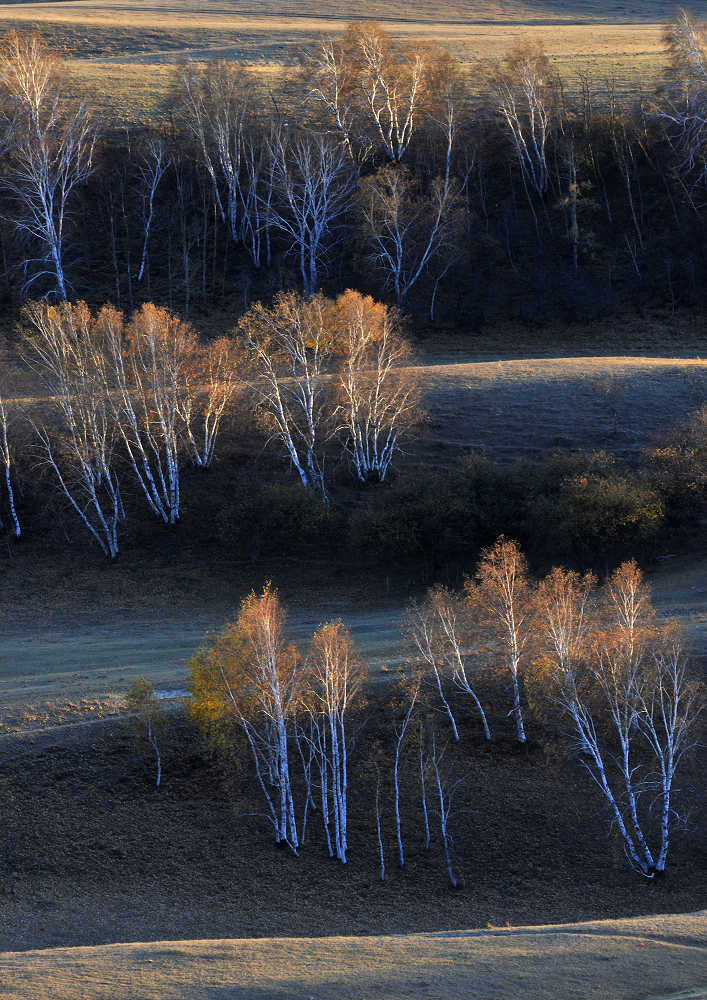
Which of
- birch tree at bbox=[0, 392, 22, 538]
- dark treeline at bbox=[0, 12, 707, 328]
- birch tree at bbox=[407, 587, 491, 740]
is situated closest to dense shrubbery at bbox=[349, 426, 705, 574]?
birch tree at bbox=[407, 587, 491, 740]

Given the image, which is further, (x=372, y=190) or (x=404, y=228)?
(x=404, y=228)

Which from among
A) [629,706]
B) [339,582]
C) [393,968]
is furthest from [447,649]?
[393,968]

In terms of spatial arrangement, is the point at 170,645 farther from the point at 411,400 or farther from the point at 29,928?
the point at 411,400

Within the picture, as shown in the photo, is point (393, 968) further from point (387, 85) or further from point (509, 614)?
point (387, 85)

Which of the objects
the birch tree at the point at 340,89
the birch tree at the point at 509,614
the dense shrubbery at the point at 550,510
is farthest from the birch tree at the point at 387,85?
the birch tree at the point at 509,614

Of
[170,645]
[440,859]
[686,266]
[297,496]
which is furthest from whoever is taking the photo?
[686,266]

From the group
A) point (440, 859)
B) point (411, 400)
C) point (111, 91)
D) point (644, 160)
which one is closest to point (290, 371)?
point (411, 400)

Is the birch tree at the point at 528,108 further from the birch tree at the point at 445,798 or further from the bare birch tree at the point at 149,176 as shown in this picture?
the birch tree at the point at 445,798

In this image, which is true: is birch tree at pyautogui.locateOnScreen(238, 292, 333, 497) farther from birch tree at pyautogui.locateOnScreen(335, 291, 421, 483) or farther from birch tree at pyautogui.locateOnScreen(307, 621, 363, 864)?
birch tree at pyautogui.locateOnScreen(307, 621, 363, 864)
